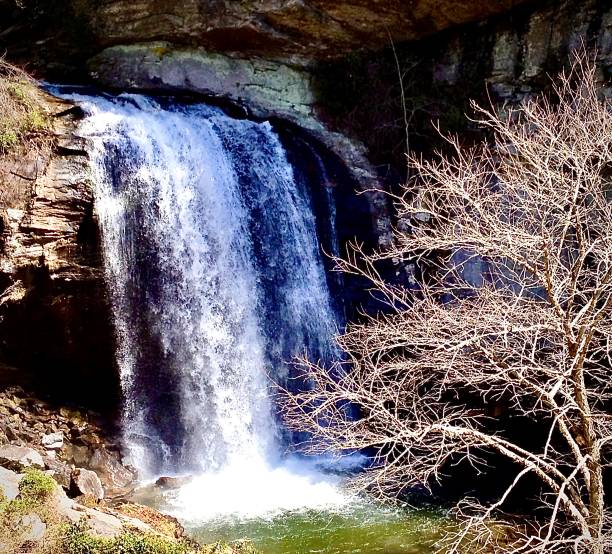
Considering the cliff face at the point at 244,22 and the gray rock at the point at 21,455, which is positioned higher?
the cliff face at the point at 244,22

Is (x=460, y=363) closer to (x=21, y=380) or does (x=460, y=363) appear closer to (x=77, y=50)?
(x=21, y=380)

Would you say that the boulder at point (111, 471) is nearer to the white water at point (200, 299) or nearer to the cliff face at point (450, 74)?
the white water at point (200, 299)

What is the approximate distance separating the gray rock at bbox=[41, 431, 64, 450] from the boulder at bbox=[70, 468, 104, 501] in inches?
42.1

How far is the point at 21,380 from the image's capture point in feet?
28.1

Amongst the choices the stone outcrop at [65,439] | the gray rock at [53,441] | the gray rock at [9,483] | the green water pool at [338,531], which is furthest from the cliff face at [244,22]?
the gray rock at [9,483]

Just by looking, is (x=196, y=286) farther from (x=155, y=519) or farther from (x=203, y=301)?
(x=155, y=519)

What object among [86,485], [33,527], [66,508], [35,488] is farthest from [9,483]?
[86,485]

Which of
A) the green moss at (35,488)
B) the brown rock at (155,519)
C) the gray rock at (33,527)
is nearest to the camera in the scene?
the gray rock at (33,527)

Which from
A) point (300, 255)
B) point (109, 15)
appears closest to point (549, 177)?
point (300, 255)

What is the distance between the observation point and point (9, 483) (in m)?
5.30

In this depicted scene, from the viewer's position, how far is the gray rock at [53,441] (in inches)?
319

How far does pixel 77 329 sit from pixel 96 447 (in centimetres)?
154

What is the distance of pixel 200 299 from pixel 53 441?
2.56 m

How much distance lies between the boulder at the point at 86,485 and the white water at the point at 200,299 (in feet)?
3.27
